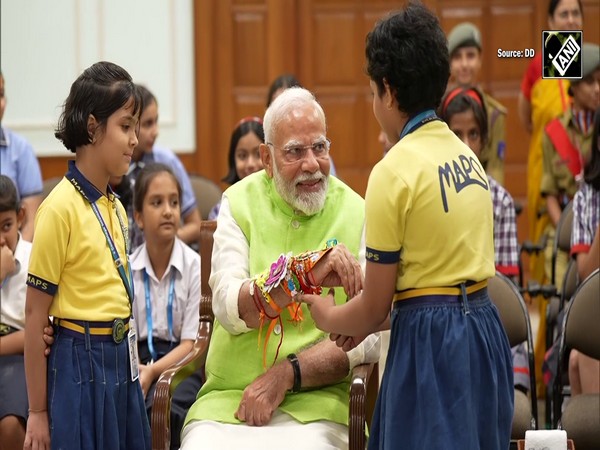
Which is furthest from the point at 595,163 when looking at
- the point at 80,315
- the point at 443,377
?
the point at 80,315

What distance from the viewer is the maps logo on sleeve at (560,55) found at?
412 cm

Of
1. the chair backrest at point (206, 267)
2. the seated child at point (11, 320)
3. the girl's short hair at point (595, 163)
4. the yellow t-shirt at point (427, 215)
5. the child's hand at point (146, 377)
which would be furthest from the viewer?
the girl's short hair at point (595, 163)

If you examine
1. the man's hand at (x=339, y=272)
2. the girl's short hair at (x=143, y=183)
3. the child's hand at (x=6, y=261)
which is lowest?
the child's hand at (x=6, y=261)

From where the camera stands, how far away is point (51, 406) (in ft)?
9.55

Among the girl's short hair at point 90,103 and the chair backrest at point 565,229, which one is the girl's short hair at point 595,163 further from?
the girl's short hair at point 90,103

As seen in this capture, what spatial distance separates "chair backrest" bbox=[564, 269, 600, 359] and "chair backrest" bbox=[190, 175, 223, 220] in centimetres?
237

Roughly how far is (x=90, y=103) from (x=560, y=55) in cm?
204

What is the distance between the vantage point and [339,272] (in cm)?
275

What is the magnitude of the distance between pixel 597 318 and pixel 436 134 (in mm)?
1660

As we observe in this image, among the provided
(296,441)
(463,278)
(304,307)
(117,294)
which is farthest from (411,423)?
(117,294)

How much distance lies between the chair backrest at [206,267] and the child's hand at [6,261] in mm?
725

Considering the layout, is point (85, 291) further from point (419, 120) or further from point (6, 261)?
point (419, 120)

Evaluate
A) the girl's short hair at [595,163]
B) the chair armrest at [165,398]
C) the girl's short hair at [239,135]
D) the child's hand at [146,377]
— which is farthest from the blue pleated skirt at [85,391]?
the girl's short hair at [595,163]

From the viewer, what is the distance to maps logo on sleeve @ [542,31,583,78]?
13.5 ft
